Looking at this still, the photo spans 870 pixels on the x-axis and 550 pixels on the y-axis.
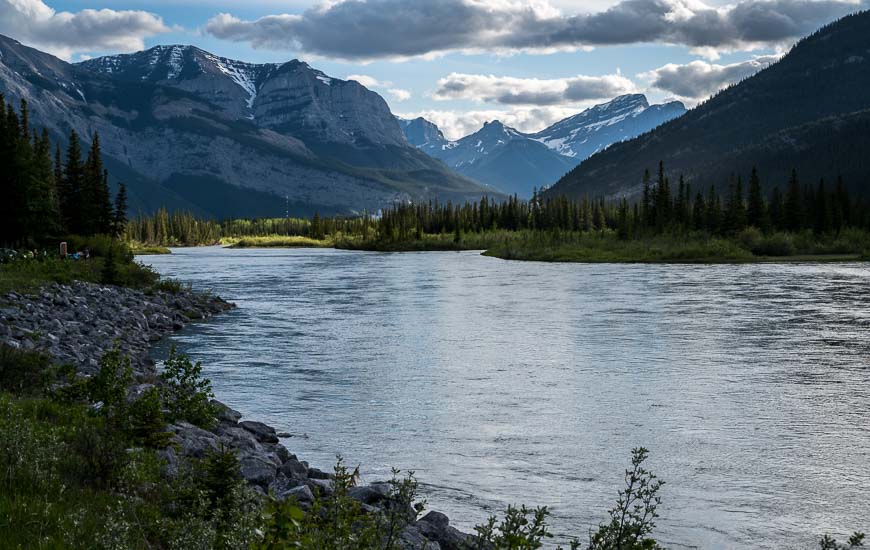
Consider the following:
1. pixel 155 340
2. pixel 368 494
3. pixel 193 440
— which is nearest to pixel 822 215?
pixel 155 340

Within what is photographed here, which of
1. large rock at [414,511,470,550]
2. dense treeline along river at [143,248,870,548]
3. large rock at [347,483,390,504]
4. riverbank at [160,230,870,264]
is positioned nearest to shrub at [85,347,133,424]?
dense treeline along river at [143,248,870,548]

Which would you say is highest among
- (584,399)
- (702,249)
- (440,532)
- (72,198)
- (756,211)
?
(72,198)

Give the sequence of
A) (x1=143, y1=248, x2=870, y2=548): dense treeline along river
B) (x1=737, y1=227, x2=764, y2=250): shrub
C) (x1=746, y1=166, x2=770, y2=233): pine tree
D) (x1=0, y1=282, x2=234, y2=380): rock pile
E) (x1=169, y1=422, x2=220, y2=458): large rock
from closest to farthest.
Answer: (x1=169, y1=422, x2=220, y2=458): large rock < (x1=143, y1=248, x2=870, y2=548): dense treeline along river < (x1=0, y1=282, x2=234, y2=380): rock pile < (x1=737, y1=227, x2=764, y2=250): shrub < (x1=746, y1=166, x2=770, y2=233): pine tree

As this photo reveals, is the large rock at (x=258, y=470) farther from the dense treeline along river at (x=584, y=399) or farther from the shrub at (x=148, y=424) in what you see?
the dense treeline along river at (x=584, y=399)

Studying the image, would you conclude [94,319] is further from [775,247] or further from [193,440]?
[775,247]

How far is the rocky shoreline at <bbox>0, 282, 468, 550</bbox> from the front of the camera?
11945 millimetres

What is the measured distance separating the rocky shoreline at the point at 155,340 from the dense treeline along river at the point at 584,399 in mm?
1268

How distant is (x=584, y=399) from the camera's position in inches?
830

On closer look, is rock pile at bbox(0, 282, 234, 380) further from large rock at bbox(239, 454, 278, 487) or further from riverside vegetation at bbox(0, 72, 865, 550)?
large rock at bbox(239, 454, 278, 487)

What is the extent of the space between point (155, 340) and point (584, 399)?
20.5m

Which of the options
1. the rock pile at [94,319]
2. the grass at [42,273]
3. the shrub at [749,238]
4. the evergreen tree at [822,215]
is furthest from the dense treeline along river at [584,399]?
the evergreen tree at [822,215]

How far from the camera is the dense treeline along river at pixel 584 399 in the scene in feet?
44.1

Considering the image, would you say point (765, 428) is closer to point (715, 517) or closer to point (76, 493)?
point (715, 517)

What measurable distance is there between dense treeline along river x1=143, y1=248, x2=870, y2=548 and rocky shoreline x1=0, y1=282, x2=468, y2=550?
4.16 ft
